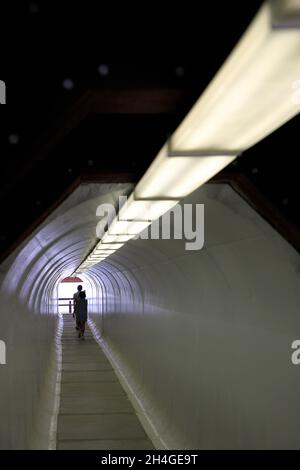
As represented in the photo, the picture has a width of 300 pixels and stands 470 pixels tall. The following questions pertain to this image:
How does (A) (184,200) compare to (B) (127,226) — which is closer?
(A) (184,200)

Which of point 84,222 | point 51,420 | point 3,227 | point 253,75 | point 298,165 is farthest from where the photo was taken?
point 51,420

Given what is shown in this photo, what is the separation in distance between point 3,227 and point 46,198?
40 centimetres

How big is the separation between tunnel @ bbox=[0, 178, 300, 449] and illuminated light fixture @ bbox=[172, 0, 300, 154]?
2048 mm

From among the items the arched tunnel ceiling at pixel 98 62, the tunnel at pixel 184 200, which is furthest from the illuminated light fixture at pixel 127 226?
the arched tunnel ceiling at pixel 98 62

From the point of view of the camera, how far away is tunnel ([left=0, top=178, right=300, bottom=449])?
16.5 feet

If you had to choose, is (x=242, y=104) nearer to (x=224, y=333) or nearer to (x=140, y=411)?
(x=224, y=333)

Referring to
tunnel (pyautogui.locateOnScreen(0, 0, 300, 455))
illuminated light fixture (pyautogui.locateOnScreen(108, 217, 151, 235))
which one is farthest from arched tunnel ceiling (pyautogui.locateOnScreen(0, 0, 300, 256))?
illuminated light fixture (pyautogui.locateOnScreen(108, 217, 151, 235))

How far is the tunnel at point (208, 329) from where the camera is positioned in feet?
16.5

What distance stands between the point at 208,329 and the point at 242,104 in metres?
5.83

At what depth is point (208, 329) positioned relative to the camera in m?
7.77

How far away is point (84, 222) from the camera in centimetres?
762

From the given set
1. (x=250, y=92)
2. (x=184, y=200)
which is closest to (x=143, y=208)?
(x=184, y=200)
